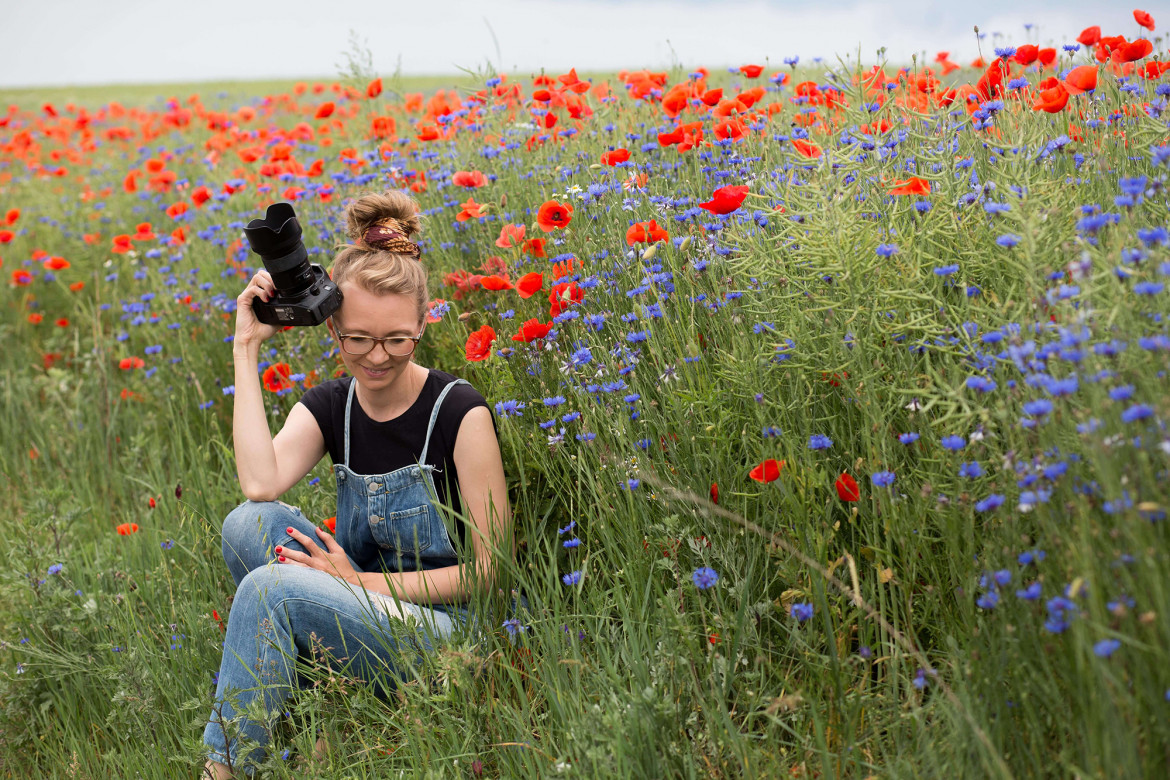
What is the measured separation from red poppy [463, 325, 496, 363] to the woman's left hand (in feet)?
2.30

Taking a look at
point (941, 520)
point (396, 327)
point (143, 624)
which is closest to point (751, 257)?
point (941, 520)

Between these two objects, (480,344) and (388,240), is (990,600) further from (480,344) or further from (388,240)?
(388,240)

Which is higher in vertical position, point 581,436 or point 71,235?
point 71,235

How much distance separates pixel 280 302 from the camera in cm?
254

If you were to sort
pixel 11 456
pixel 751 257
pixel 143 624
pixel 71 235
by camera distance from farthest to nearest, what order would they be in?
pixel 71 235 → pixel 11 456 → pixel 143 624 → pixel 751 257

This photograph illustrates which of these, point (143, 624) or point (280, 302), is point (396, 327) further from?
point (143, 624)

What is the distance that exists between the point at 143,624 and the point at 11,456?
95.5 inches

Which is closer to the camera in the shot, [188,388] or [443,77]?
[188,388]

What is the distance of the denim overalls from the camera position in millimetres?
2635

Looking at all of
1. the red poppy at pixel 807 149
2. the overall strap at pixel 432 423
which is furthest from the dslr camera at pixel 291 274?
the red poppy at pixel 807 149

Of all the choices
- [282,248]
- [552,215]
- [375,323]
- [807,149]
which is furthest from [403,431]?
[807,149]

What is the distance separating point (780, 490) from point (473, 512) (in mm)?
942

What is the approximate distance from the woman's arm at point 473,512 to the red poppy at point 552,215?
607 millimetres

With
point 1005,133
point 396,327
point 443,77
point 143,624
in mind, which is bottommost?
point 143,624
